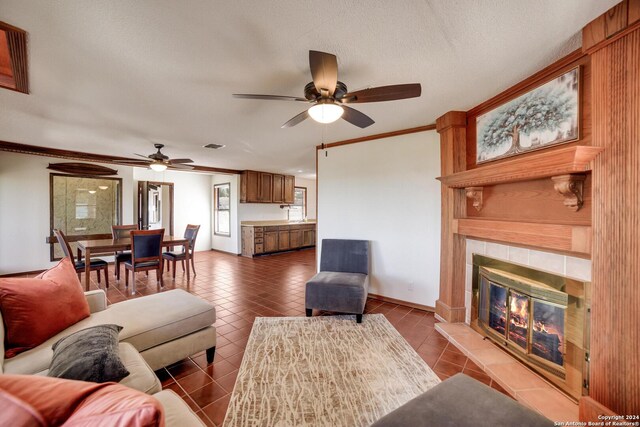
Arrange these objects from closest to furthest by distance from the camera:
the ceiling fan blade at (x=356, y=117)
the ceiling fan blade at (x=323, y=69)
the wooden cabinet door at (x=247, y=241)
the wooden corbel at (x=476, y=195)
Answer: the ceiling fan blade at (x=323, y=69) < the ceiling fan blade at (x=356, y=117) < the wooden corbel at (x=476, y=195) < the wooden cabinet door at (x=247, y=241)

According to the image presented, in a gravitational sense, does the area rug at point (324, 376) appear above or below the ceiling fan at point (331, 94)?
below

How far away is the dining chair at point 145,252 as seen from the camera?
3.89 metres

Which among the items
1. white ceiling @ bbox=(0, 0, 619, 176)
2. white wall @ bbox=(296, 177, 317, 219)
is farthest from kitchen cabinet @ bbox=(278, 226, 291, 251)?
white ceiling @ bbox=(0, 0, 619, 176)

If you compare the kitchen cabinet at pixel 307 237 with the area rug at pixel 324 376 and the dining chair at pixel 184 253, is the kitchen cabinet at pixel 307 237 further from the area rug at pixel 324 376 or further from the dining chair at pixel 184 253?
the area rug at pixel 324 376

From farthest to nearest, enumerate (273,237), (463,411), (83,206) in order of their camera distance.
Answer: (273,237) → (83,206) → (463,411)

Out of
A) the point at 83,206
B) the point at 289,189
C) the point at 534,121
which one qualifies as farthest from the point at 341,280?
the point at 83,206

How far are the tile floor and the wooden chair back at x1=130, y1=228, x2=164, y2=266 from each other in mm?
520

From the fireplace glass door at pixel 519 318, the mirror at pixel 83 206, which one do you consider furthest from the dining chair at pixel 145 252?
the fireplace glass door at pixel 519 318

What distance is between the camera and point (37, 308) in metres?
1.56

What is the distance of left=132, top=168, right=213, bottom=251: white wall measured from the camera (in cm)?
695

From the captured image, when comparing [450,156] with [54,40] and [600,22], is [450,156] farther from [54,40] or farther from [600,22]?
[54,40]

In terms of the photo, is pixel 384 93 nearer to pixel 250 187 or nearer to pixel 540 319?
pixel 540 319

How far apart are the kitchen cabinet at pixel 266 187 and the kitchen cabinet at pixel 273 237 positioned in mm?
732

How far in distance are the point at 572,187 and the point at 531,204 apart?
1.38 feet
